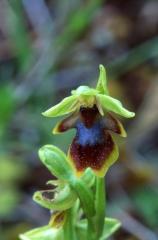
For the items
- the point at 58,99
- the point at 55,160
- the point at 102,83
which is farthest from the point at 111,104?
the point at 58,99

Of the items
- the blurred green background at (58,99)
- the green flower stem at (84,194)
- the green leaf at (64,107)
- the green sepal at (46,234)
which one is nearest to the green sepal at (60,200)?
the green flower stem at (84,194)

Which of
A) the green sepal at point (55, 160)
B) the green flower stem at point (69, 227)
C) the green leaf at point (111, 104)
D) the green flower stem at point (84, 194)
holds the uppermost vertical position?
the green leaf at point (111, 104)

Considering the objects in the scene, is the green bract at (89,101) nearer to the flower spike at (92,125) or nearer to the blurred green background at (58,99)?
the flower spike at (92,125)

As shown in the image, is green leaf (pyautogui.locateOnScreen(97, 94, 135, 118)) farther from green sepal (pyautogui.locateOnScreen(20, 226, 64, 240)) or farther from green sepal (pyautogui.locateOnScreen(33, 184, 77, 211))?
green sepal (pyautogui.locateOnScreen(20, 226, 64, 240))

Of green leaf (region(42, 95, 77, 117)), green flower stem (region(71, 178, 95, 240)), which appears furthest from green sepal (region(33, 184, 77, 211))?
green leaf (region(42, 95, 77, 117))

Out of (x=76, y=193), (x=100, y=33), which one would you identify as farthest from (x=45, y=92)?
(x=76, y=193)

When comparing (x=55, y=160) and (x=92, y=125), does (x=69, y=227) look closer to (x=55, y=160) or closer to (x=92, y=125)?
(x=55, y=160)

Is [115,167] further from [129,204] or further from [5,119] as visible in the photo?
[5,119]
